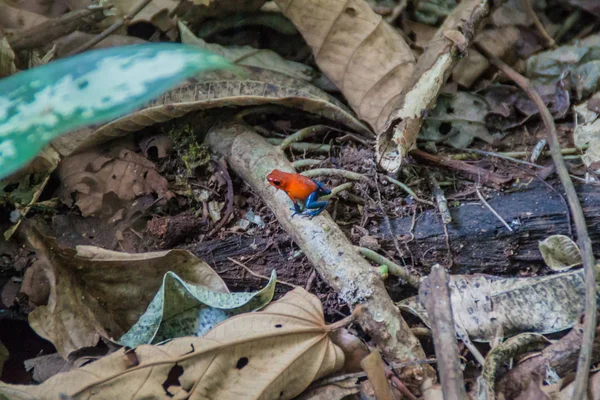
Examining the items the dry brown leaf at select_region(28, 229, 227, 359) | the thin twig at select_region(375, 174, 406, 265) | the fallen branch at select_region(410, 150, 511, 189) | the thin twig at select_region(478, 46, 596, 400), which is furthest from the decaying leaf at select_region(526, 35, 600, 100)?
the dry brown leaf at select_region(28, 229, 227, 359)

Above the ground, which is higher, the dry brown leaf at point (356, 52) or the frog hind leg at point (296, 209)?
the dry brown leaf at point (356, 52)

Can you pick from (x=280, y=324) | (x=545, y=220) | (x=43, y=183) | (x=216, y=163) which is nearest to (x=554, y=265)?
(x=545, y=220)

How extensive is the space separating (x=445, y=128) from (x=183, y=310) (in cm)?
185

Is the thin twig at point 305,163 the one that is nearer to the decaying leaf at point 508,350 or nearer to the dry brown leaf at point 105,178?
the dry brown leaf at point 105,178

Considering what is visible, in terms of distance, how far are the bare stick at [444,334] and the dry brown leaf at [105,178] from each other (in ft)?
5.21

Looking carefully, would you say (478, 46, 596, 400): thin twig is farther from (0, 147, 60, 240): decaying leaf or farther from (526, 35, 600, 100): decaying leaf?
(0, 147, 60, 240): decaying leaf

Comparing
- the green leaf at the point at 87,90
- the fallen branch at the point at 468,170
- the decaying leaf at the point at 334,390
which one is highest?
the green leaf at the point at 87,90

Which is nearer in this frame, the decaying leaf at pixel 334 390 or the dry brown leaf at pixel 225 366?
the dry brown leaf at pixel 225 366

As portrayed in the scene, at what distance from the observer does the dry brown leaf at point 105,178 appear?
111 inches

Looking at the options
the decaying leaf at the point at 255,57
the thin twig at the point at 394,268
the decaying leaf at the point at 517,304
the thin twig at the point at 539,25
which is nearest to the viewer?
the decaying leaf at the point at 517,304

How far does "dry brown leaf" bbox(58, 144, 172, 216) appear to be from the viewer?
2826 mm

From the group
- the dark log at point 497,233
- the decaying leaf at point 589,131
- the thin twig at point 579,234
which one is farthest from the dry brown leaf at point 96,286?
the decaying leaf at point 589,131

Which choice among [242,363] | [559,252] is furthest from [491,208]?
[242,363]

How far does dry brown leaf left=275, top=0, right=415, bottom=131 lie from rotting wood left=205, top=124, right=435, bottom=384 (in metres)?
0.58
